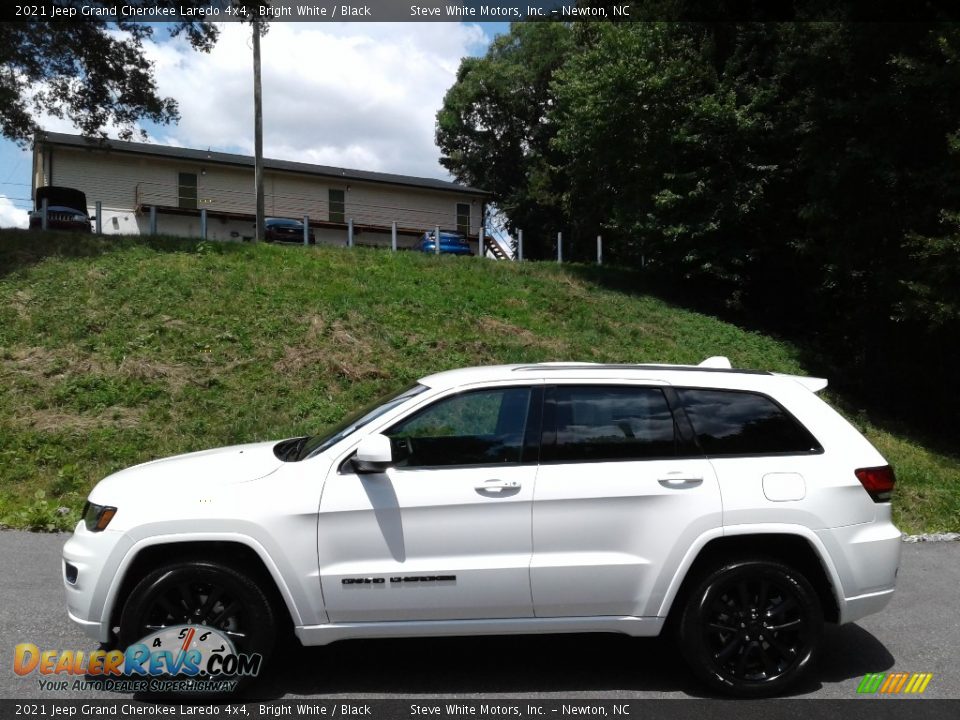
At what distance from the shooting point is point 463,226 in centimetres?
3872

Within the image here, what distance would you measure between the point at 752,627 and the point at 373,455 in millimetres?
2172

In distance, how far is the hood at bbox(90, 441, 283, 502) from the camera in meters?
4.17

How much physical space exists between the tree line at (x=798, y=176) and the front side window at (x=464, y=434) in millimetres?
10968

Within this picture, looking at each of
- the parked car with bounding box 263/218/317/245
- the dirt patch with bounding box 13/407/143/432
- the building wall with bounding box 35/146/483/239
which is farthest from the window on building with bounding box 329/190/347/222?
the dirt patch with bounding box 13/407/143/432

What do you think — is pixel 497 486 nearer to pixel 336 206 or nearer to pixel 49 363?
pixel 49 363

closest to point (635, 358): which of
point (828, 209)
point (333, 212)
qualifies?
point (828, 209)

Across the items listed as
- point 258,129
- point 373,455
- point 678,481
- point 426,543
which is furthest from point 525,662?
point 258,129

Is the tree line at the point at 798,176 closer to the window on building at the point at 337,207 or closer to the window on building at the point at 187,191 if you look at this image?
the window on building at the point at 337,207

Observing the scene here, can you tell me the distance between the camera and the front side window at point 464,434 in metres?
4.31

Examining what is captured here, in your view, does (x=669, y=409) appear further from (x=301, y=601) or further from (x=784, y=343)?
(x=784, y=343)

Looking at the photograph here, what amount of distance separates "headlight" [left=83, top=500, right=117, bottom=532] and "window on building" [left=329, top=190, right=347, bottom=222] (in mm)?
32461

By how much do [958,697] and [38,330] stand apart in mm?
13055

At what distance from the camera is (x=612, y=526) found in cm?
418

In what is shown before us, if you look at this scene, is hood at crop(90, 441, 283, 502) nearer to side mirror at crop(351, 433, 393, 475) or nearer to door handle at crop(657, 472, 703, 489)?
side mirror at crop(351, 433, 393, 475)
